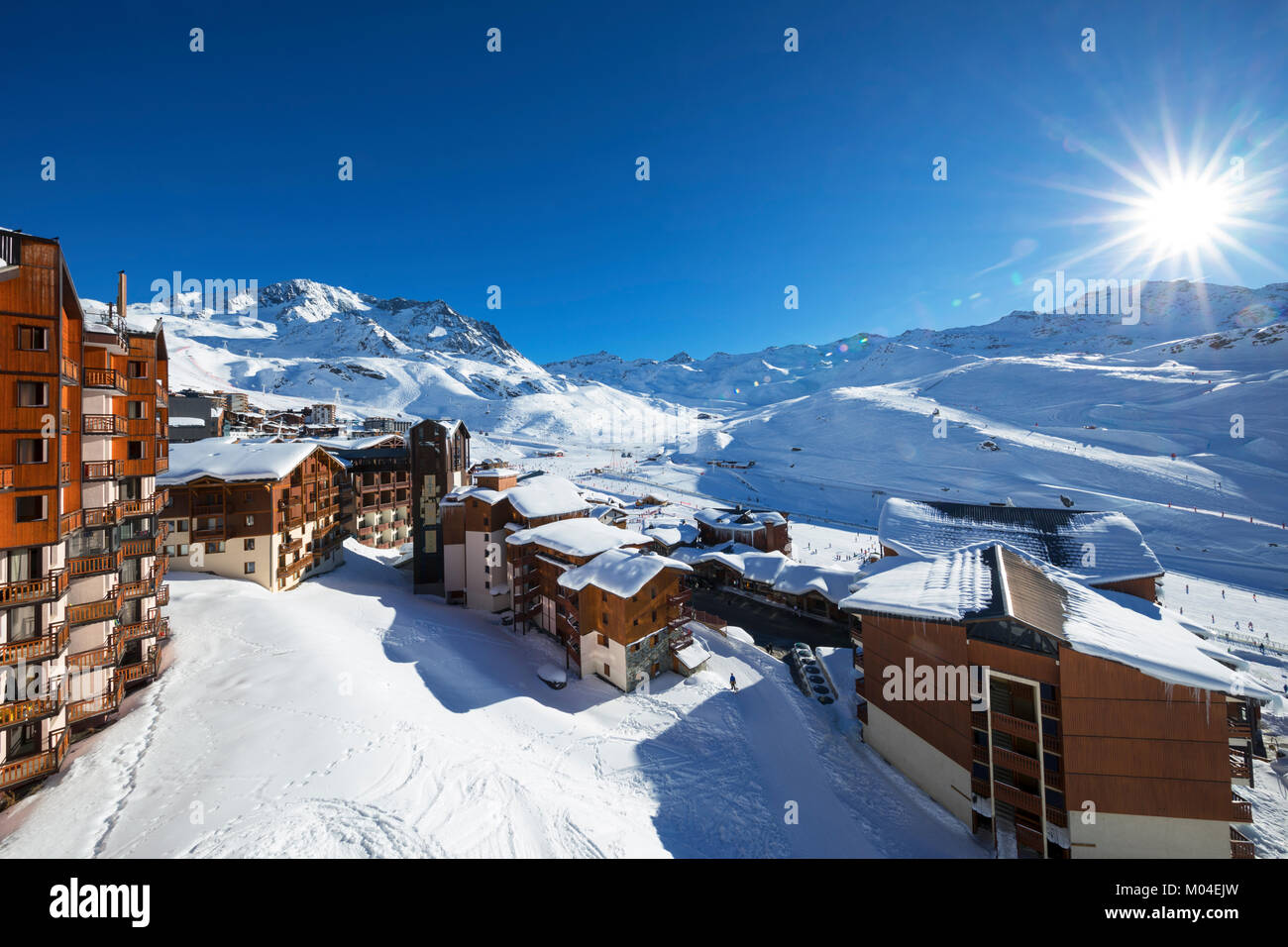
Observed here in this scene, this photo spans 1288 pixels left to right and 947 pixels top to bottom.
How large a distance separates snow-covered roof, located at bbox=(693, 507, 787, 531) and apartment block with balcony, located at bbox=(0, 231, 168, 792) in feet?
120

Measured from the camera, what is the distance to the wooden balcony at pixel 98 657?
1267 cm

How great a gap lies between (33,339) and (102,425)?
4.08 m

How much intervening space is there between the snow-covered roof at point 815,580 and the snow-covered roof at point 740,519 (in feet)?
25.3

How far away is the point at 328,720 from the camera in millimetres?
13758

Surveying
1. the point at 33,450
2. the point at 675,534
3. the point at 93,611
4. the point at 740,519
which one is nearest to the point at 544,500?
the point at 675,534

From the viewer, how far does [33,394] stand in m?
11.0

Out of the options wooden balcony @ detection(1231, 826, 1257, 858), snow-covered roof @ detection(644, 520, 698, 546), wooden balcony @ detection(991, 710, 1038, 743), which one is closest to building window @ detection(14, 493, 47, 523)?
wooden balcony @ detection(991, 710, 1038, 743)

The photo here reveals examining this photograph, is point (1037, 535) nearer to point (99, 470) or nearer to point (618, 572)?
point (618, 572)

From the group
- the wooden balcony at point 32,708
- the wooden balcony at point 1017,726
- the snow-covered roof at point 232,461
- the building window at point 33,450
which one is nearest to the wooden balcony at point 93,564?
the wooden balcony at point 32,708

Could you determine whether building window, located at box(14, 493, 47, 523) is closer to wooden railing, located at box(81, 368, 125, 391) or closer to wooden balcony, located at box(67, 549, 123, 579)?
wooden balcony, located at box(67, 549, 123, 579)

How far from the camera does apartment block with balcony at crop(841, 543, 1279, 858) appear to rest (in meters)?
12.0

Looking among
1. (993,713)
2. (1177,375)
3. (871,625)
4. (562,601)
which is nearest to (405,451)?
(562,601)
